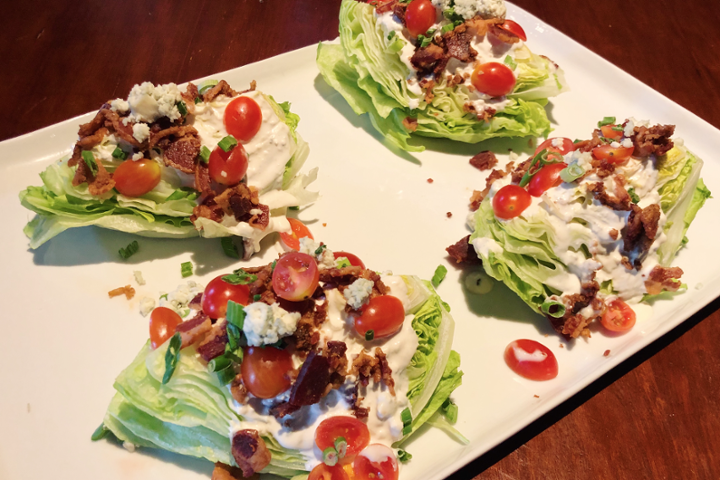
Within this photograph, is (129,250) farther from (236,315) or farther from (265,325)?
(265,325)

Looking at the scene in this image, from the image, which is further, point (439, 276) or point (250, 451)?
point (439, 276)

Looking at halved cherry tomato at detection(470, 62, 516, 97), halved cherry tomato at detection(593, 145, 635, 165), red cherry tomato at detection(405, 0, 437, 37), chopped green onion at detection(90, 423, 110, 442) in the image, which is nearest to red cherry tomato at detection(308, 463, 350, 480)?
chopped green onion at detection(90, 423, 110, 442)

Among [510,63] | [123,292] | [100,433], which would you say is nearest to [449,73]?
[510,63]

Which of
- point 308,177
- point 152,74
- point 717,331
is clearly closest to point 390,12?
point 308,177

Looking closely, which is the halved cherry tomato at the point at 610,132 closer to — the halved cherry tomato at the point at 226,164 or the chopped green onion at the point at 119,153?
the halved cherry tomato at the point at 226,164

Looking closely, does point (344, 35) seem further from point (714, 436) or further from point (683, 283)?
point (714, 436)

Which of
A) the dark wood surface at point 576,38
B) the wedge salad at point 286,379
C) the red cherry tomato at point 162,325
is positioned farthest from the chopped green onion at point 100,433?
the dark wood surface at point 576,38
